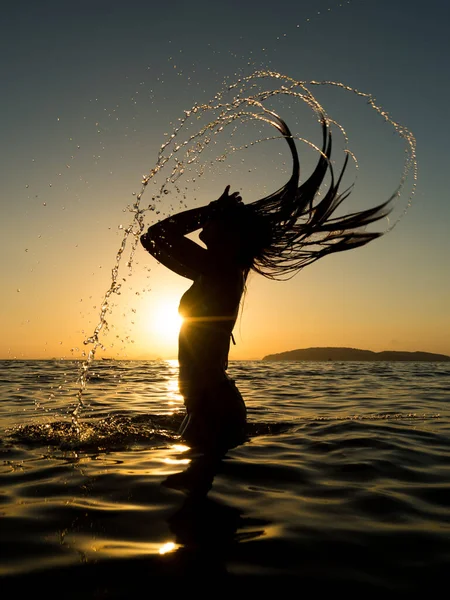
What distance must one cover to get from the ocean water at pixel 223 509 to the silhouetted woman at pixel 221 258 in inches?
16.5

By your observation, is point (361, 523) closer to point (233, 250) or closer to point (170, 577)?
point (170, 577)

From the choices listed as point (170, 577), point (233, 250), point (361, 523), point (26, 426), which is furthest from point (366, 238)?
point (26, 426)

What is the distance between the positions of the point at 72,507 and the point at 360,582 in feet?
5.86

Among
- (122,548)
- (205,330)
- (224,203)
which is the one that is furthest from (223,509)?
(224,203)

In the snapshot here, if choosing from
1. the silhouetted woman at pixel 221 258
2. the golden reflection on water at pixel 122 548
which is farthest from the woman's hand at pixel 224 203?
the golden reflection on water at pixel 122 548

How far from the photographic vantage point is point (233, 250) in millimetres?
5078

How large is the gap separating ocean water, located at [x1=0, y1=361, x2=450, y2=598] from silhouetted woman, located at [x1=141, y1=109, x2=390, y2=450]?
0.42 meters

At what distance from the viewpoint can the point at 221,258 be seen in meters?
4.98

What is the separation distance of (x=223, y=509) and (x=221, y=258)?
2.57 m

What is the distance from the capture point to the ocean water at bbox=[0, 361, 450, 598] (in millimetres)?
2236

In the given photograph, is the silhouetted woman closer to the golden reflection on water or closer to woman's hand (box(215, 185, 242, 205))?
woman's hand (box(215, 185, 242, 205))

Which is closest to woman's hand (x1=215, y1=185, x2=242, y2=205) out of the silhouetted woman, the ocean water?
the silhouetted woman

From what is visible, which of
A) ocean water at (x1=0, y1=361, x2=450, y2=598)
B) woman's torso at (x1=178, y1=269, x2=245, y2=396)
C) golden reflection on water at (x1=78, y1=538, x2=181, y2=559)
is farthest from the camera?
woman's torso at (x1=178, y1=269, x2=245, y2=396)

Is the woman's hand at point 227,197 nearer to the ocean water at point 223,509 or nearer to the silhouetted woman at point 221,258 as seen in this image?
the silhouetted woman at point 221,258
